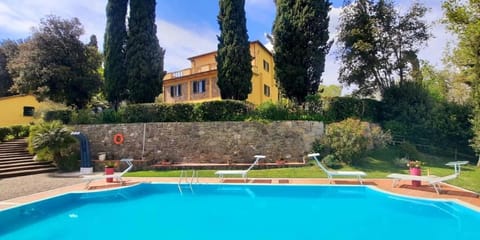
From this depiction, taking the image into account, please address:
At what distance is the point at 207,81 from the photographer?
91.8 feet

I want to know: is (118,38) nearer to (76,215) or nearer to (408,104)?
(76,215)

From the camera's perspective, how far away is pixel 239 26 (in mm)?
19375

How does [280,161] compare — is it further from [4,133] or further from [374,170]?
[4,133]

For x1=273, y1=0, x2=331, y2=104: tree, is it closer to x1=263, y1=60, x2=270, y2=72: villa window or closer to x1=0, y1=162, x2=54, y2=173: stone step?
x1=263, y1=60, x2=270, y2=72: villa window

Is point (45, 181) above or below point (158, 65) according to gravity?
below

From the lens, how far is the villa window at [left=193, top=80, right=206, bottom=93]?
92.8ft

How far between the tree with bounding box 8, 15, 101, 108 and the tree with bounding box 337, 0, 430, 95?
17.9m

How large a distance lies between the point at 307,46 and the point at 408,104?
284 inches

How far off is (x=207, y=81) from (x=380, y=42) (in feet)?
49.9

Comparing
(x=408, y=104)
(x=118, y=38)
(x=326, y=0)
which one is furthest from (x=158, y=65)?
(x=408, y=104)

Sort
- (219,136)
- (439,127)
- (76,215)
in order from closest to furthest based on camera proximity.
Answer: (76,215), (219,136), (439,127)

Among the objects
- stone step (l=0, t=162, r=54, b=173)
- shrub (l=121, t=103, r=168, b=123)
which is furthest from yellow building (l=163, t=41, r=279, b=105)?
stone step (l=0, t=162, r=54, b=173)

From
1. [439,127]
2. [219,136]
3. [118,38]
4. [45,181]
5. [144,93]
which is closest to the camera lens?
[45,181]

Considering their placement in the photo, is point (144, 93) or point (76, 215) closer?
point (76, 215)
